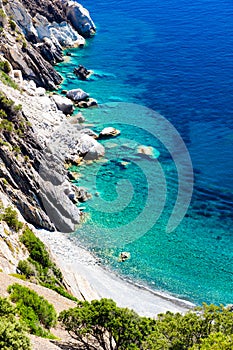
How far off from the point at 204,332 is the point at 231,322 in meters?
1.76

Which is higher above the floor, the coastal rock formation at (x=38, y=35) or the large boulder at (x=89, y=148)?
the coastal rock formation at (x=38, y=35)

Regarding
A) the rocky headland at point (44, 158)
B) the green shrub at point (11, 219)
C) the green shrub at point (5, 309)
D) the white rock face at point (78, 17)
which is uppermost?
the white rock face at point (78, 17)

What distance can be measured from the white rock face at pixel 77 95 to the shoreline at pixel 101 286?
3753cm

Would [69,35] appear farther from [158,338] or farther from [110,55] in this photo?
[158,338]

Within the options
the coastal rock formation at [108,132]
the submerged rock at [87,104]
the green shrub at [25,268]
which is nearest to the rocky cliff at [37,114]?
the coastal rock formation at [108,132]

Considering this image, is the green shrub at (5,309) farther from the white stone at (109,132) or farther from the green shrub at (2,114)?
the white stone at (109,132)

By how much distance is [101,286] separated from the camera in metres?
51.5

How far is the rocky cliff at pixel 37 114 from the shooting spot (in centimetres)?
5706

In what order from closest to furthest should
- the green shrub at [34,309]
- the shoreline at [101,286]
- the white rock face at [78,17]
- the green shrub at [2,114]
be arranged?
the green shrub at [34,309]
the shoreline at [101,286]
the green shrub at [2,114]
the white rock face at [78,17]

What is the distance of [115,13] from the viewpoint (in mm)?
134375

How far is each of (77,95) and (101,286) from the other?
148 ft

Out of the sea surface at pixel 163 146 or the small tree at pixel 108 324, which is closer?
the small tree at pixel 108 324

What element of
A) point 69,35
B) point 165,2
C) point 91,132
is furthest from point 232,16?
point 91,132

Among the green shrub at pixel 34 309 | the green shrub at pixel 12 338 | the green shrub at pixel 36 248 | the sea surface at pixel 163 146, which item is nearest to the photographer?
the green shrub at pixel 12 338
